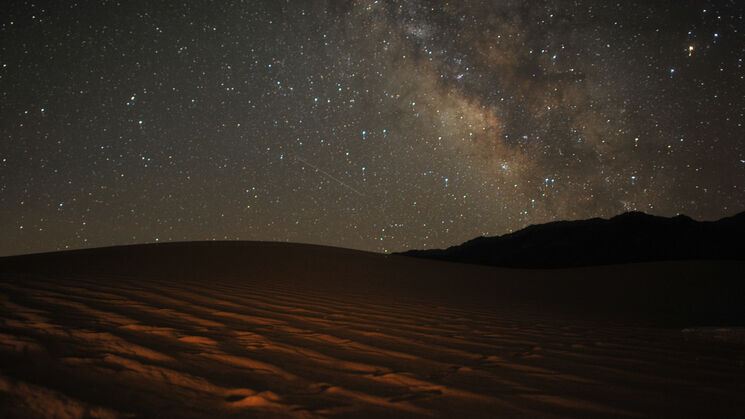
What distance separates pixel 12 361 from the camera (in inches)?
71.4

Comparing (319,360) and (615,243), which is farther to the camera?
(615,243)

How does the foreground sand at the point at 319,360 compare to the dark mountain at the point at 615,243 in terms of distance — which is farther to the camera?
the dark mountain at the point at 615,243

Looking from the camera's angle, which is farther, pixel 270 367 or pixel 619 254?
pixel 619 254

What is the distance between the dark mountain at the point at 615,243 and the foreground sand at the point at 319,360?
116 feet

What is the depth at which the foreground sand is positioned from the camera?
1.62m

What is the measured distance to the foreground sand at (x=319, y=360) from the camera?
5.30 ft

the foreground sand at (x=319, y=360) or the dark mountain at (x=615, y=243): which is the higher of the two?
the dark mountain at (x=615, y=243)

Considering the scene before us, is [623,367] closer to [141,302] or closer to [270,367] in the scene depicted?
[270,367]

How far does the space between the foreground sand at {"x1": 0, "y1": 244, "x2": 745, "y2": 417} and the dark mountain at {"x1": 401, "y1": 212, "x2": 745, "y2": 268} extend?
35.3 m

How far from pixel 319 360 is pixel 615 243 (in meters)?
42.4

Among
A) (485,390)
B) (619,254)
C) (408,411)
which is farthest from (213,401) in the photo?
(619,254)

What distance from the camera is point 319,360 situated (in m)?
2.23

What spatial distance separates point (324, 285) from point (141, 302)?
3.47m

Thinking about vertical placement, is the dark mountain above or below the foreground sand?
above
